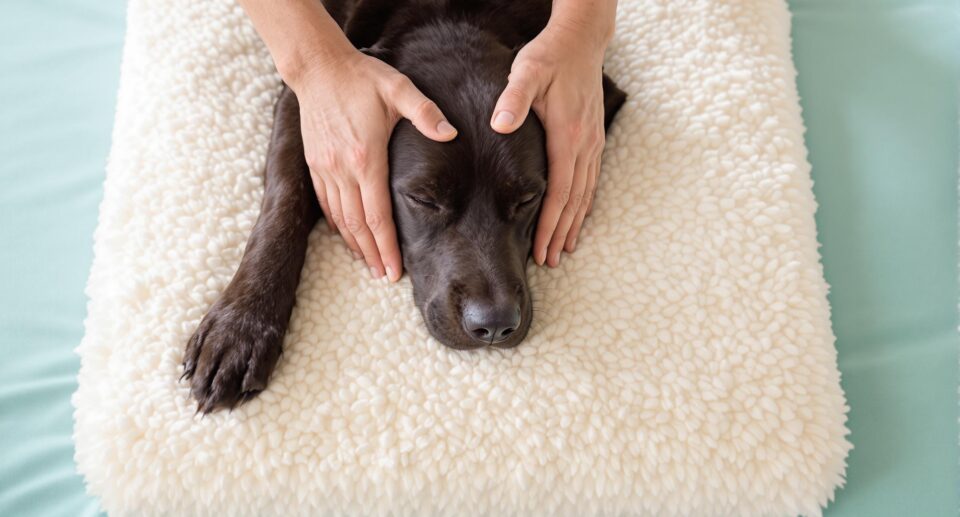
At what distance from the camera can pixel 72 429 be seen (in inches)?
79.7

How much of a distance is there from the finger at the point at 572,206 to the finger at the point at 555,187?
→ 2cm

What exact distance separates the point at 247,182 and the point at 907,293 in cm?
192

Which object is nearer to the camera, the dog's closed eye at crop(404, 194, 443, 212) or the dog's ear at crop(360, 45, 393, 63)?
the dog's closed eye at crop(404, 194, 443, 212)

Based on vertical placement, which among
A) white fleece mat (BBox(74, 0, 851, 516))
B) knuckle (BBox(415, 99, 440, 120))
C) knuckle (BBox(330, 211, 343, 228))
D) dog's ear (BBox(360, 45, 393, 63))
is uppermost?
knuckle (BBox(415, 99, 440, 120))

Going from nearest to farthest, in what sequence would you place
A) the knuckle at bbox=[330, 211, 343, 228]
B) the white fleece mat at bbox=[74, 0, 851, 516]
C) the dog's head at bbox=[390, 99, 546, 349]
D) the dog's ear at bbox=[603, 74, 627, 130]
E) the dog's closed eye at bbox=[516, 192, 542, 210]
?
the white fleece mat at bbox=[74, 0, 851, 516], the dog's head at bbox=[390, 99, 546, 349], the dog's closed eye at bbox=[516, 192, 542, 210], the knuckle at bbox=[330, 211, 343, 228], the dog's ear at bbox=[603, 74, 627, 130]

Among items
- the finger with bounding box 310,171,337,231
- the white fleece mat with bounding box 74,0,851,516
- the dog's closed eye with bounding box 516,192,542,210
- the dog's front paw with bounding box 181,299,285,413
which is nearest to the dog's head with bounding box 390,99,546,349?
the dog's closed eye with bounding box 516,192,542,210

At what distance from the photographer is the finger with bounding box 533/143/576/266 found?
2082 millimetres

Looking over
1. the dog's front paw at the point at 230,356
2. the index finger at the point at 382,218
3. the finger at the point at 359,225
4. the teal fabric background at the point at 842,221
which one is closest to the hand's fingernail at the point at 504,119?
the index finger at the point at 382,218

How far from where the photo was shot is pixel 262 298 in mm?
1973

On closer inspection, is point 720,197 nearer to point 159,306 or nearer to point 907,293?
point 907,293

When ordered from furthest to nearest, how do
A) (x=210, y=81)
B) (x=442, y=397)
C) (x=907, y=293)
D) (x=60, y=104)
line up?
1. (x=60, y=104)
2. (x=210, y=81)
3. (x=907, y=293)
4. (x=442, y=397)

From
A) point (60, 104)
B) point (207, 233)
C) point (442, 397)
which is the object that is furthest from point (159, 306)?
point (60, 104)

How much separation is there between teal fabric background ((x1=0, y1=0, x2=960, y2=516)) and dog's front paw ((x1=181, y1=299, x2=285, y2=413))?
0.39 metres

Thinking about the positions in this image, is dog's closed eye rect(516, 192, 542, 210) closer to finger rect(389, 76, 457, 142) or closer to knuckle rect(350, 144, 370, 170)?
finger rect(389, 76, 457, 142)
